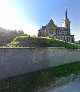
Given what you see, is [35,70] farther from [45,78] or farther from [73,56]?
[73,56]

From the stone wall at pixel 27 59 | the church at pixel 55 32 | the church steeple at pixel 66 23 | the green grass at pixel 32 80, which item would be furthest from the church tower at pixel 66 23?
the green grass at pixel 32 80

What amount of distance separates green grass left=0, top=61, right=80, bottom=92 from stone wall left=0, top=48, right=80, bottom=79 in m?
0.49

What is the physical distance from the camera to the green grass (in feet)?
49.9

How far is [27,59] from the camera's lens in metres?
19.0

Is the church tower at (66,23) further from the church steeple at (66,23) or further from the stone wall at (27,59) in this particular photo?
the stone wall at (27,59)

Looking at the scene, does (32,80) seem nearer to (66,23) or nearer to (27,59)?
(27,59)

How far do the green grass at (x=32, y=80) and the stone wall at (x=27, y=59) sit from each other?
0.49 metres

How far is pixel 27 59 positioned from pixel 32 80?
217 centimetres

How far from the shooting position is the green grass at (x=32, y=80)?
599 inches

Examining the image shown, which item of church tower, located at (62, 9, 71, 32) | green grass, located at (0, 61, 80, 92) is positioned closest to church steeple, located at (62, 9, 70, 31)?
church tower, located at (62, 9, 71, 32)

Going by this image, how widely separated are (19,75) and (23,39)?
6625mm

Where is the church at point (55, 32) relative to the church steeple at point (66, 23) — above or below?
below

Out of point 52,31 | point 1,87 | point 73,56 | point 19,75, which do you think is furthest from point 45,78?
point 52,31

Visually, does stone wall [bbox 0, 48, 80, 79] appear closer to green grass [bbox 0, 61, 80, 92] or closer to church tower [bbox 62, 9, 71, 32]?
green grass [bbox 0, 61, 80, 92]
